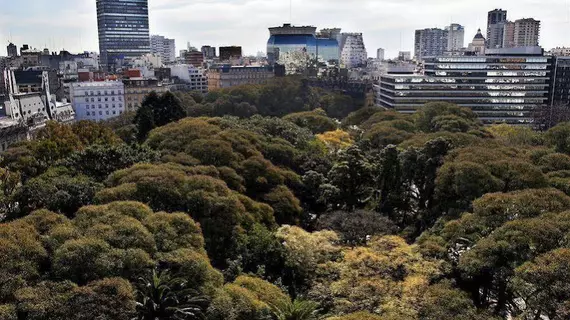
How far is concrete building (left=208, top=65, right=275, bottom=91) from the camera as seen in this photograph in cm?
12012

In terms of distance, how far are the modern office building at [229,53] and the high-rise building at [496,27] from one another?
267ft

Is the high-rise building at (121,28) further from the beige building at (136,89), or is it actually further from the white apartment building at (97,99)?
the white apartment building at (97,99)

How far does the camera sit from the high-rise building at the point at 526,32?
6107 inches

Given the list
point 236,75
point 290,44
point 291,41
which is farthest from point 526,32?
point 236,75

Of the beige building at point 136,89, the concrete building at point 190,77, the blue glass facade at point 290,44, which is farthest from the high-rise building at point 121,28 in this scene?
the beige building at point 136,89

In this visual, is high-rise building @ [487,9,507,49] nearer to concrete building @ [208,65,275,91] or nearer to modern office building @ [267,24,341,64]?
modern office building @ [267,24,341,64]

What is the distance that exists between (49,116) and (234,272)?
205ft

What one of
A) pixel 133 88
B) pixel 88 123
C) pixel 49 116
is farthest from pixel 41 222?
pixel 133 88

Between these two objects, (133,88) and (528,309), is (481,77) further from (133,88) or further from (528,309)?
(528,309)

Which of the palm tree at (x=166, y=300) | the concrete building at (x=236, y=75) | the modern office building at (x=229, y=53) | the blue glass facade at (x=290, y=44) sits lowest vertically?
the palm tree at (x=166, y=300)

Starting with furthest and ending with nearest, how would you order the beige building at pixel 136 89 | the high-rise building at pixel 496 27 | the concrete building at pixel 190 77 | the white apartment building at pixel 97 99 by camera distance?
the high-rise building at pixel 496 27 < the concrete building at pixel 190 77 < the beige building at pixel 136 89 < the white apartment building at pixel 97 99

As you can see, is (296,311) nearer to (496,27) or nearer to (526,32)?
(526,32)

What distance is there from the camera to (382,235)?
28.7m

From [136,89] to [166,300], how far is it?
81.7 meters
